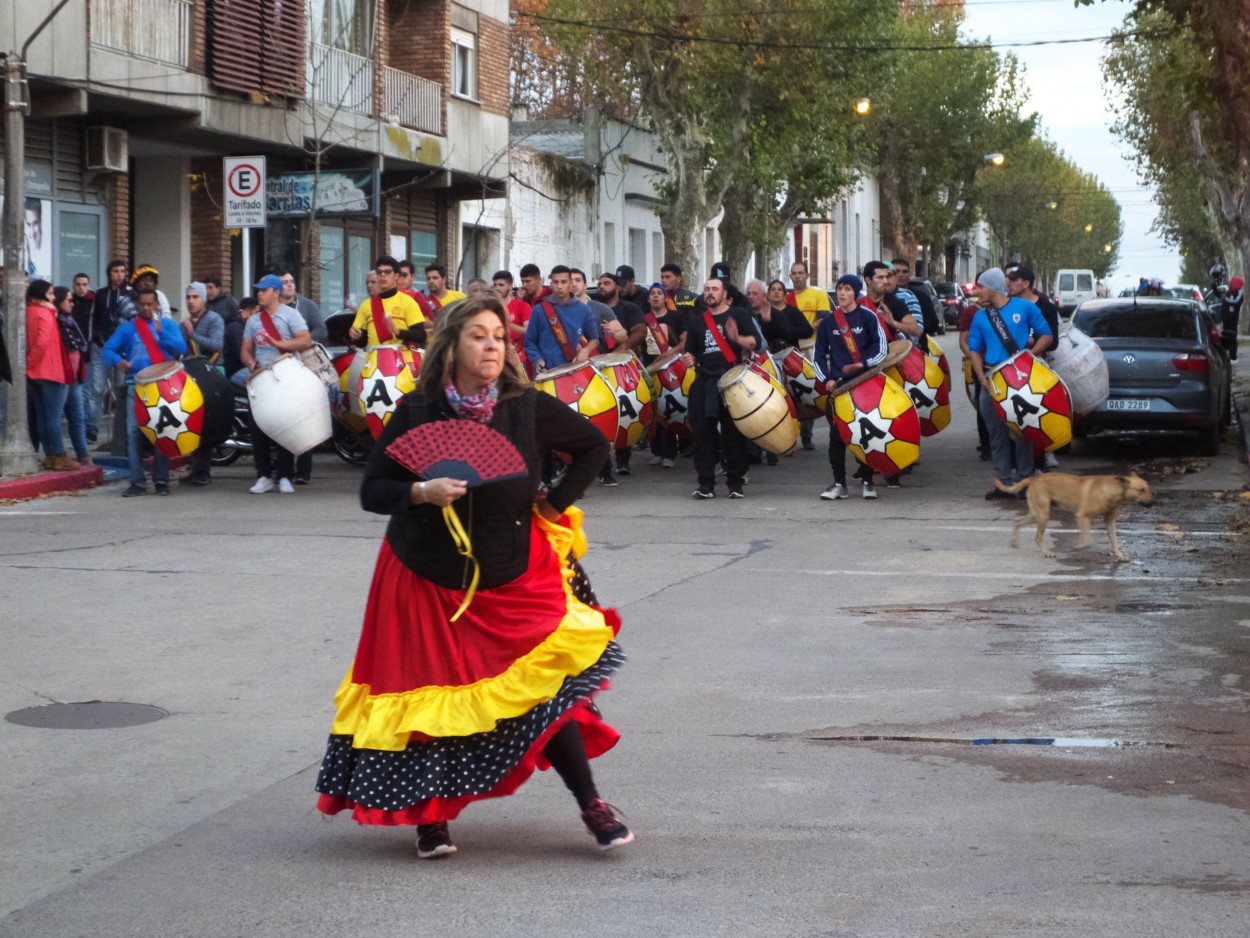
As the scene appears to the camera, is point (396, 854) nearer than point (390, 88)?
Yes

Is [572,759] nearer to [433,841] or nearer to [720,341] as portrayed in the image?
[433,841]

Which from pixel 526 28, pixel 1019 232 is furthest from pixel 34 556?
pixel 1019 232

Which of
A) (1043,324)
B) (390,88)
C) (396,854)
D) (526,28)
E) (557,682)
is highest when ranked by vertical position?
(526,28)

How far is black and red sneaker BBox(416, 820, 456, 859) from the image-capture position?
209 inches

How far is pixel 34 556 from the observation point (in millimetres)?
12211

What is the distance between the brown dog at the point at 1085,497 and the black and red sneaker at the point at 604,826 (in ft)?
24.6

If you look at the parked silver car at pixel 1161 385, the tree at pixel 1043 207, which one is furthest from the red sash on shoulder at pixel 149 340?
the tree at pixel 1043 207

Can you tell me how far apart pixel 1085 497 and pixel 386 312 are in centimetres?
643

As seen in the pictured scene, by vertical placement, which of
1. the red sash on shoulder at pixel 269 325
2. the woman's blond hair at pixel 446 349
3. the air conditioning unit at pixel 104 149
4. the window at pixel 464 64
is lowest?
the woman's blond hair at pixel 446 349

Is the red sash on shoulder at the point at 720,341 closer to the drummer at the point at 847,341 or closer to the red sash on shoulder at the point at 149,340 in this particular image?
the drummer at the point at 847,341

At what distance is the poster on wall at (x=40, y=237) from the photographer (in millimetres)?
22328

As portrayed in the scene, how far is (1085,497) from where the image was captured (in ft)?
40.4

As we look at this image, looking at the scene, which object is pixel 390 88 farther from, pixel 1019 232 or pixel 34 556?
pixel 1019 232

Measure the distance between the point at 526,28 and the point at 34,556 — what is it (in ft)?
142
